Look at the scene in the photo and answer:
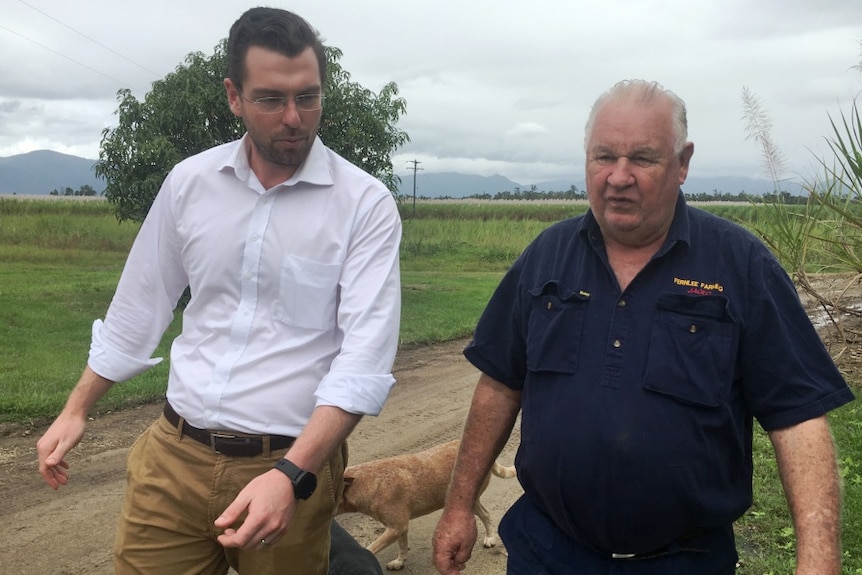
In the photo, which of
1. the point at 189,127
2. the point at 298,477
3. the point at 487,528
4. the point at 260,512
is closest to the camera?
the point at 260,512

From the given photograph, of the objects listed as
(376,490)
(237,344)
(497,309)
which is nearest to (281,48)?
(237,344)

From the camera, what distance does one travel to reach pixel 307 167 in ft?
8.87

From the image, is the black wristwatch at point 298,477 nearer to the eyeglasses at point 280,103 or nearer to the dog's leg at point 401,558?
the eyeglasses at point 280,103

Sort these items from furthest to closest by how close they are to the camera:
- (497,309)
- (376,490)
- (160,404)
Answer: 1. (160,404)
2. (376,490)
3. (497,309)

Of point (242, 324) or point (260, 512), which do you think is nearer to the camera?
point (260, 512)

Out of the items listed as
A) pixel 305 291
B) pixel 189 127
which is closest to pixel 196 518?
pixel 305 291

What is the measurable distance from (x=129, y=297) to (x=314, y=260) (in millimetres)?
797

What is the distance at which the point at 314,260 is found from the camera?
2637mm

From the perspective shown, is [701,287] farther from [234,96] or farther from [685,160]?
[234,96]

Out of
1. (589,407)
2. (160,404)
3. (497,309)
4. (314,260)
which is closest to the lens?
(589,407)

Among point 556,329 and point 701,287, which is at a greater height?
point 701,287

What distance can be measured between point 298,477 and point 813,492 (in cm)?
140

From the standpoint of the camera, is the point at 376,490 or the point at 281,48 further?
the point at 376,490

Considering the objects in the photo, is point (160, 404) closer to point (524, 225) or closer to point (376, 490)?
point (376, 490)
